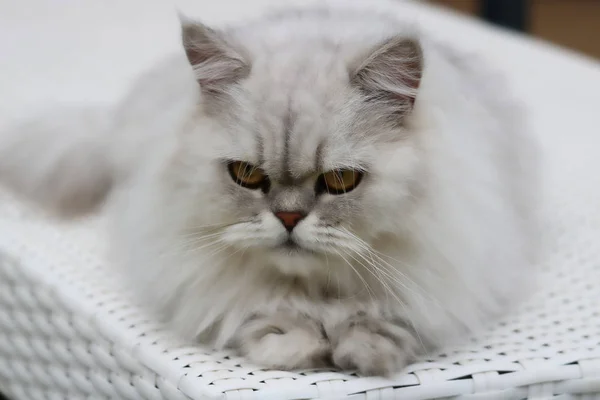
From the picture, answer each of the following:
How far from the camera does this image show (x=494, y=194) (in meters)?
1.13

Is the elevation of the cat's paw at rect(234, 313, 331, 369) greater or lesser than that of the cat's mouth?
lesser

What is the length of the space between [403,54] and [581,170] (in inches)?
37.2

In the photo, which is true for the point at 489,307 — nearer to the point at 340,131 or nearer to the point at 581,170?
the point at 340,131

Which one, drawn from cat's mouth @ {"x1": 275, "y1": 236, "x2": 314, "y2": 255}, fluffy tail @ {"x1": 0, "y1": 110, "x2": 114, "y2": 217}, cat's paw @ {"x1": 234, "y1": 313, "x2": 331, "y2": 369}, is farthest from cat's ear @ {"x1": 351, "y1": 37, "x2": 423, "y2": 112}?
fluffy tail @ {"x1": 0, "y1": 110, "x2": 114, "y2": 217}

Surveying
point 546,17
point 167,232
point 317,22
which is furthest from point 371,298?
point 546,17

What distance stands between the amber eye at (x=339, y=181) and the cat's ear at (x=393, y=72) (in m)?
0.11

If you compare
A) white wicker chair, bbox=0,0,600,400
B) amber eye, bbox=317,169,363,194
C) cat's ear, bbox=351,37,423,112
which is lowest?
white wicker chair, bbox=0,0,600,400

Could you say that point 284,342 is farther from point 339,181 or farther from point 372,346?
point 339,181

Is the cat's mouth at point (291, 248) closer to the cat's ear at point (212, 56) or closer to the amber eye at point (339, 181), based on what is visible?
the amber eye at point (339, 181)

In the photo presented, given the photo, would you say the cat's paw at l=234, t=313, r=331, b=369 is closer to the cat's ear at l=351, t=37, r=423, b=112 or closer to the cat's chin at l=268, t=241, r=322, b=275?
the cat's chin at l=268, t=241, r=322, b=275

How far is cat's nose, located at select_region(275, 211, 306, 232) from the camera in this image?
93 centimetres

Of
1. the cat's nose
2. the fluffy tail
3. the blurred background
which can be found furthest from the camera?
the blurred background

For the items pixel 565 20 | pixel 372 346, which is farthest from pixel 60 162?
pixel 565 20

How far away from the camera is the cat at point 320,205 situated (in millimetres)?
945
